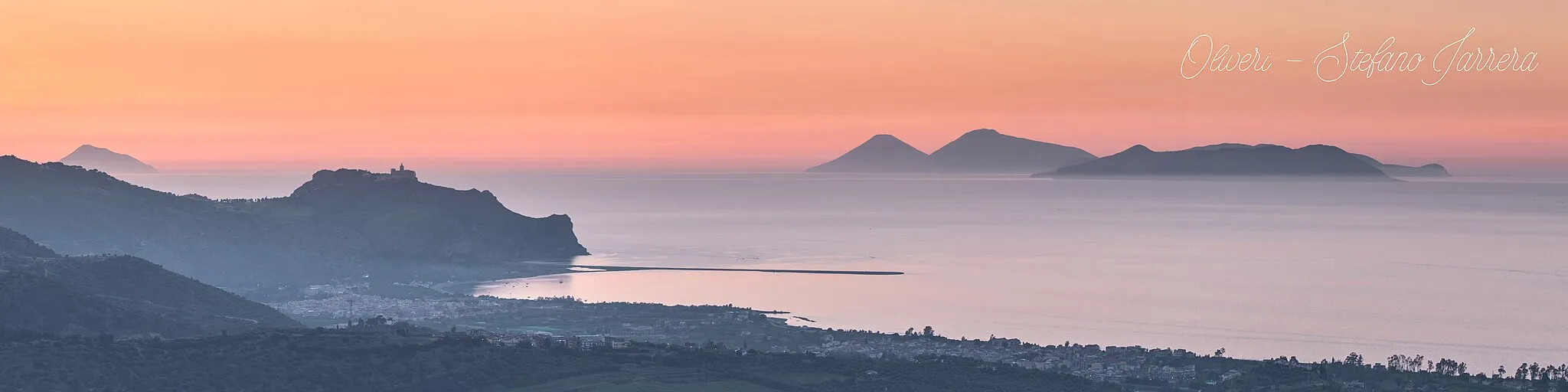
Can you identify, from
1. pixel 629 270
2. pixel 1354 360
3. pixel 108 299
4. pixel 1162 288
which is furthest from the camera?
pixel 629 270

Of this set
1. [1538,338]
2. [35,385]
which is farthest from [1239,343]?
[35,385]

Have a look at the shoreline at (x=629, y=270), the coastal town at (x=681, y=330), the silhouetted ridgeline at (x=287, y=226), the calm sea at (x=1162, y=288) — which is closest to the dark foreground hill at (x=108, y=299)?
the coastal town at (x=681, y=330)

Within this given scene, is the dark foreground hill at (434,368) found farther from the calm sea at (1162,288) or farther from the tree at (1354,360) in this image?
the calm sea at (1162,288)

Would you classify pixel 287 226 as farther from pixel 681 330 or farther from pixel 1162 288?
pixel 1162 288

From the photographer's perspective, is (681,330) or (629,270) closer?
(681,330)

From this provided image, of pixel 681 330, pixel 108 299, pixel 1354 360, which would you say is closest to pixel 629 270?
pixel 681 330

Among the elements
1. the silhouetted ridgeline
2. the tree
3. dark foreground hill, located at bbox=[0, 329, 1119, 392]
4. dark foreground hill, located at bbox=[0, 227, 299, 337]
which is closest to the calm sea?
the tree
